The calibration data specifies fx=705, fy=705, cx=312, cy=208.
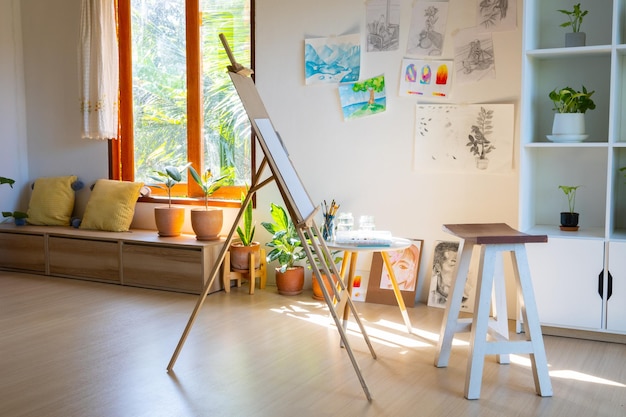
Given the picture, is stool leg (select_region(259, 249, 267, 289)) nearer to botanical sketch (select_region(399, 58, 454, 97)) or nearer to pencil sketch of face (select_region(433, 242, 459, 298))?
pencil sketch of face (select_region(433, 242, 459, 298))

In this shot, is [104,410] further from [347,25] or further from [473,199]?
[347,25]

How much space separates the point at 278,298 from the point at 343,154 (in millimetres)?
1069

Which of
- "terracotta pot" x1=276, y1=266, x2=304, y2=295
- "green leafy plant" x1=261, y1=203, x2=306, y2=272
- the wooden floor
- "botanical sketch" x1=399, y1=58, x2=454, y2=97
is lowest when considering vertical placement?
the wooden floor

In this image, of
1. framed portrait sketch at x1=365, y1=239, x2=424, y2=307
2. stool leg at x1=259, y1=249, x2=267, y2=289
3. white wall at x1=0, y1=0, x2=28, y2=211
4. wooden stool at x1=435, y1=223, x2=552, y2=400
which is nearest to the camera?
wooden stool at x1=435, y1=223, x2=552, y2=400

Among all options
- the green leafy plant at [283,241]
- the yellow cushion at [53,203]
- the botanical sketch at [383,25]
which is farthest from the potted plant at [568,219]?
the yellow cushion at [53,203]

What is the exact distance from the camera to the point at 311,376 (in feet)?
10.4

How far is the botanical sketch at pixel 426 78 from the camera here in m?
4.42

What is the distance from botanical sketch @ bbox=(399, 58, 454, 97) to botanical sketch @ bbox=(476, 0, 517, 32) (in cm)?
31

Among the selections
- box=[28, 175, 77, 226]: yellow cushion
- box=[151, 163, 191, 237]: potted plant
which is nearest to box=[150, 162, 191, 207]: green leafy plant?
box=[151, 163, 191, 237]: potted plant

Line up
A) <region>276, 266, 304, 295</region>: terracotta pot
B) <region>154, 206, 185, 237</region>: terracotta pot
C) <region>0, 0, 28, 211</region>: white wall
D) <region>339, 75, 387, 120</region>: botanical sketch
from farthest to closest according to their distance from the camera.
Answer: <region>0, 0, 28, 211</region>: white wall → <region>154, 206, 185, 237</region>: terracotta pot → <region>276, 266, 304, 295</region>: terracotta pot → <region>339, 75, 387, 120</region>: botanical sketch

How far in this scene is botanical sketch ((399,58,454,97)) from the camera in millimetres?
4418

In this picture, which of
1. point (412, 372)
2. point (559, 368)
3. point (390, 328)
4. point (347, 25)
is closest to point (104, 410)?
point (412, 372)

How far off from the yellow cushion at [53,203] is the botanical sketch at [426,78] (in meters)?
3.04

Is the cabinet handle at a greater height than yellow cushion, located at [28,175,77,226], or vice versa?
yellow cushion, located at [28,175,77,226]
